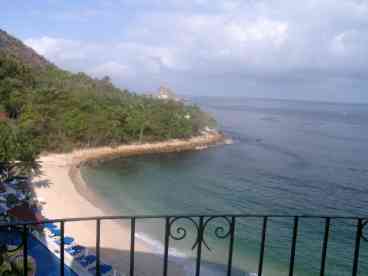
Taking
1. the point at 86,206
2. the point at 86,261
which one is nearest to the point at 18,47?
the point at 86,206

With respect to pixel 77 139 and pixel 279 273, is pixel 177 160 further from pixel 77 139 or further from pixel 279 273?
pixel 279 273

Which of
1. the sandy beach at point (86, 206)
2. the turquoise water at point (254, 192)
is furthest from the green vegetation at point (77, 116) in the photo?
the turquoise water at point (254, 192)

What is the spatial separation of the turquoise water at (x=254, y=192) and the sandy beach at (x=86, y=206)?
1158 millimetres

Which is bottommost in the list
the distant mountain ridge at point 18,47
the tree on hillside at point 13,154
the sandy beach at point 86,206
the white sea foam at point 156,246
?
the white sea foam at point 156,246

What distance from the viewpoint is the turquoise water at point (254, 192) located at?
17.0 meters

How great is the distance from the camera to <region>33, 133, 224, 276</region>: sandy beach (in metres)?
14.5

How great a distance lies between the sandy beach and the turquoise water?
1158 mm

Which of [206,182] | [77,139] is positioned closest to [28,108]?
[77,139]

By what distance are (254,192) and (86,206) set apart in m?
12.2

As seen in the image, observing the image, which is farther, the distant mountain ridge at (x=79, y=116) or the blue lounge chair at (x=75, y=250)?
the distant mountain ridge at (x=79, y=116)

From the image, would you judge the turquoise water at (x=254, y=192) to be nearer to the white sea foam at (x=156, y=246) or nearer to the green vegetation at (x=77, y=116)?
the white sea foam at (x=156, y=246)

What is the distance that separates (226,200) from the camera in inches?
981

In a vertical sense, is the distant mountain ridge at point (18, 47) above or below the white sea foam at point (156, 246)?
above

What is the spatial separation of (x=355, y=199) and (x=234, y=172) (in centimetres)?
1066
